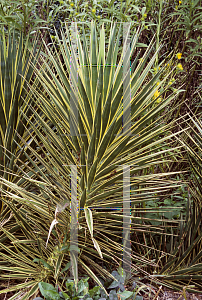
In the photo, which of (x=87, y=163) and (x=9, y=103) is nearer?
(x=87, y=163)

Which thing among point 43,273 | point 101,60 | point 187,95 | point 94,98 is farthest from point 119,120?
point 187,95

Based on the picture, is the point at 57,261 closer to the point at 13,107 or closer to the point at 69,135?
the point at 69,135

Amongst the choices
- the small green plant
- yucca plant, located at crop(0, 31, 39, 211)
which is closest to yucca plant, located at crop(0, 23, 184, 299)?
the small green plant

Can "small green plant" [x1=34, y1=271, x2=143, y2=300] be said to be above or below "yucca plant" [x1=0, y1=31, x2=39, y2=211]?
below

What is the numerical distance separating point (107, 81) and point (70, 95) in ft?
0.49

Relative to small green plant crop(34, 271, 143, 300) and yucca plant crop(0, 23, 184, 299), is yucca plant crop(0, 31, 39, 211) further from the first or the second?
small green plant crop(34, 271, 143, 300)

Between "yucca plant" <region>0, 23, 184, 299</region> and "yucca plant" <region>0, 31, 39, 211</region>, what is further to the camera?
"yucca plant" <region>0, 31, 39, 211</region>

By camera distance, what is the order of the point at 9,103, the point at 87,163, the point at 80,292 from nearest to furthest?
the point at 87,163 → the point at 80,292 → the point at 9,103

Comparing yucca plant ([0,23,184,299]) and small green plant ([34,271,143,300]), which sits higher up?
yucca plant ([0,23,184,299])

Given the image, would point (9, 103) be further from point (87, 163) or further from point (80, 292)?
point (80, 292)

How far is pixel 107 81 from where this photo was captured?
104 cm

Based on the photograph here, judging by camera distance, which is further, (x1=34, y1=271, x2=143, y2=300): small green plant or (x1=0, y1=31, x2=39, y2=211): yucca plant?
(x1=0, y1=31, x2=39, y2=211): yucca plant

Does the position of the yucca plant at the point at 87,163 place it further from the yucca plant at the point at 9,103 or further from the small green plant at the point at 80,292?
the yucca plant at the point at 9,103

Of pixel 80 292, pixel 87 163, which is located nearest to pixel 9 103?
pixel 87 163
